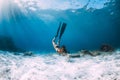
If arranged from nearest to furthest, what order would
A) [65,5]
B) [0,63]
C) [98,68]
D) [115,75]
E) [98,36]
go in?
1. [115,75]
2. [98,68]
3. [0,63]
4. [65,5]
5. [98,36]

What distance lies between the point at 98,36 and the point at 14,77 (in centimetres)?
5348

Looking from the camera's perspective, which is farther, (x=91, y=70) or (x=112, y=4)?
(x=112, y=4)

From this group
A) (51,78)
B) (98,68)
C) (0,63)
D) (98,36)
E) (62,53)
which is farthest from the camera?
(98,36)

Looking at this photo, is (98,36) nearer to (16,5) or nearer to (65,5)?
(65,5)

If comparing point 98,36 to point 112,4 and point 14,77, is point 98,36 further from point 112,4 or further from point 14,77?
point 14,77

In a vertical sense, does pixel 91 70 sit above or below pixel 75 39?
above

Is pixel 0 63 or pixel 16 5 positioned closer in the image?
pixel 0 63

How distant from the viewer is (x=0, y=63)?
10195mm

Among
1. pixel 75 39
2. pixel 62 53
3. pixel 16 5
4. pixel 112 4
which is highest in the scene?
pixel 16 5

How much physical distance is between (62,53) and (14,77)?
6224 millimetres

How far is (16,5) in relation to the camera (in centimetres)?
3177

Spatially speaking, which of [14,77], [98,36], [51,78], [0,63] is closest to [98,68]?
[51,78]

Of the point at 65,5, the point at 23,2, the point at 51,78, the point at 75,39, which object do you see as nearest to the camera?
the point at 51,78

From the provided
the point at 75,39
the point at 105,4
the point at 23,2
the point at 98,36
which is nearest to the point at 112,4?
the point at 105,4
